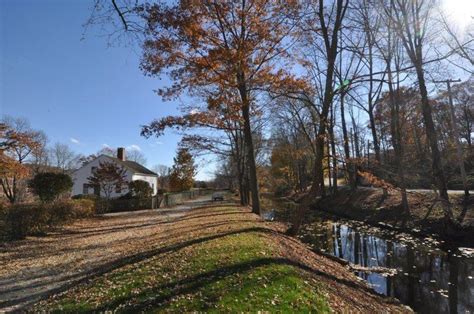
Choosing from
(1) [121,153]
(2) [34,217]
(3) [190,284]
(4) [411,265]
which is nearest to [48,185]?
(2) [34,217]

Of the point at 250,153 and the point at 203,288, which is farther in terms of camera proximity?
the point at 250,153

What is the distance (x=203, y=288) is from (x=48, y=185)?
15.8 m

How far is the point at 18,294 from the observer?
7164 millimetres

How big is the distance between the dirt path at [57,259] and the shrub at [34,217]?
57 centimetres

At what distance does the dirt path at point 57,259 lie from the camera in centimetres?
746

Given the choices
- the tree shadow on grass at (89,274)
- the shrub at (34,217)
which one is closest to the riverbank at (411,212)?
the tree shadow on grass at (89,274)

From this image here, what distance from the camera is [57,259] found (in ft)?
34.8

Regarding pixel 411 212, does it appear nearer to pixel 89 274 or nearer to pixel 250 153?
pixel 250 153

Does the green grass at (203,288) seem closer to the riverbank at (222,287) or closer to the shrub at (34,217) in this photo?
the riverbank at (222,287)


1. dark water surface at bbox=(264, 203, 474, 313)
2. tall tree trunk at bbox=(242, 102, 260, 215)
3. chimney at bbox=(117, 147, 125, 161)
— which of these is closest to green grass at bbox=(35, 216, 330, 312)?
dark water surface at bbox=(264, 203, 474, 313)

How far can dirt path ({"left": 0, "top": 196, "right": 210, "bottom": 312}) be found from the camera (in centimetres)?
746

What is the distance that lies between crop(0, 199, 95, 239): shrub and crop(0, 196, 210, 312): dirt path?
0.57m

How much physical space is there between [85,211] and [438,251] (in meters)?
18.5

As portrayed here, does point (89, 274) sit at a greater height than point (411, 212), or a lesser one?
lesser
